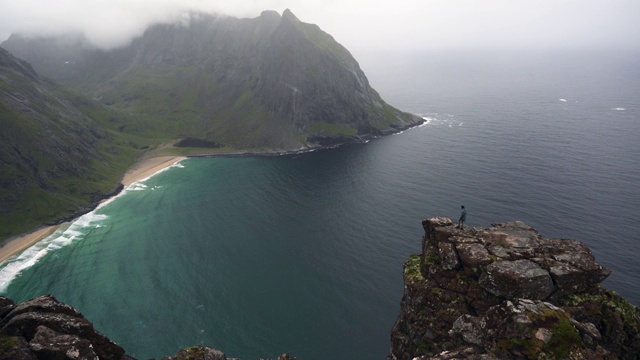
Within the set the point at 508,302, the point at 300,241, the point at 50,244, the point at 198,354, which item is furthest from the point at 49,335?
the point at 50,244

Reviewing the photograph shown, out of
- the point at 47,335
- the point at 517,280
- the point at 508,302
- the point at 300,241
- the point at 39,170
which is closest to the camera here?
the point at 47,335

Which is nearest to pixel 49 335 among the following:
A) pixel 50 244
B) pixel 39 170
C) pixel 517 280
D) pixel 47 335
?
pixel 47 335

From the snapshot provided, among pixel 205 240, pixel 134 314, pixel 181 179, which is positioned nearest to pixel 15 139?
pixel 181 179

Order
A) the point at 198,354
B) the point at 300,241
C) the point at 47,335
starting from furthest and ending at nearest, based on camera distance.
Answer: the point at 300,241
the point at 198,354
the point at 47,335

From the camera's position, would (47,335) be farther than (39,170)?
No

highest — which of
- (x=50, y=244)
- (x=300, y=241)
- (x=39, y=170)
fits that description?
(x=39, y=170)

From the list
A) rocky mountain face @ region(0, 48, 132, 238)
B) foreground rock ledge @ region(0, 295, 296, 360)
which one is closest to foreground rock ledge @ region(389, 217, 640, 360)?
foreground rock ledge @ region(0, 295, 296, 360)

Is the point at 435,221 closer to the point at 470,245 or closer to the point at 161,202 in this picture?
the point at 470,245

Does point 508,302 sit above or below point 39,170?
below

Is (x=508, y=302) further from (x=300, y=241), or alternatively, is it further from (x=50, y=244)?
(x=50, y=244)
